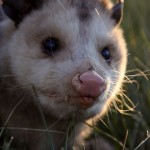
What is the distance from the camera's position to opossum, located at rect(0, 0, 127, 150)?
10.5ft

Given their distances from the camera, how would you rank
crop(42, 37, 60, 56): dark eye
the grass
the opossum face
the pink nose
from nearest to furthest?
1. the pink nose
2. the opossum face
3. crop(42, 37, 60, 56): dark eye
4. the grass

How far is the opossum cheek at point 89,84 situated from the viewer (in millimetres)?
2990

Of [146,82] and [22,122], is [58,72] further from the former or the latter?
[146,82]

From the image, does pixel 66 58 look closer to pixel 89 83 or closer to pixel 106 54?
pixel 89 83

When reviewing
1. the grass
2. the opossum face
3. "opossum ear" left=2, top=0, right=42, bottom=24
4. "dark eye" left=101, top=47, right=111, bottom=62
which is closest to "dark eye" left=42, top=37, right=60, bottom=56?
the opossum face

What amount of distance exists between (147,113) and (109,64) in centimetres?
Answer: 64

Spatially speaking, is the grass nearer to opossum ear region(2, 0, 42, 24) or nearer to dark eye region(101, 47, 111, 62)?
dark eye region(101, 47, 111, 62)

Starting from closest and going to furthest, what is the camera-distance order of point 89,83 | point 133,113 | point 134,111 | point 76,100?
1. point 89,83
2. point 76,100
3. point 134,111
4. point 133,113

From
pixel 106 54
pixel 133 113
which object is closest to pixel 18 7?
pixel 106 54

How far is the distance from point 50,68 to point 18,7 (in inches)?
18.5

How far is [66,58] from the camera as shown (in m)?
3.24

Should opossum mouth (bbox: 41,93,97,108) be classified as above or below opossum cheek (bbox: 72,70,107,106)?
below

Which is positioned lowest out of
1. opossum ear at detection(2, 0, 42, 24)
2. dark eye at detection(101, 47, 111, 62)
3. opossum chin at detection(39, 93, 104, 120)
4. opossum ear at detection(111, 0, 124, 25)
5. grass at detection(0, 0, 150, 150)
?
grass at detection(0, 0, 150, 150)

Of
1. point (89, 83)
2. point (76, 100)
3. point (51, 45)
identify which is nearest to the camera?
point (89, 83)
